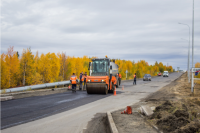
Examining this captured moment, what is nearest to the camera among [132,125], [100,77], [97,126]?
[132,125]

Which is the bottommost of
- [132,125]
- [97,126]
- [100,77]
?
[97,126]

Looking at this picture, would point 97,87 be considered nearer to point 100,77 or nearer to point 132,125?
point 100,77

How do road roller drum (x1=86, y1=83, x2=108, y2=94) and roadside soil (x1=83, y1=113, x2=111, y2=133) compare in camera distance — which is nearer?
roadside soil (x1=83, y1=113, x2=111, y2=133)

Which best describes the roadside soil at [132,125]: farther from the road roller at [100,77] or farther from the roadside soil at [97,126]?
the road roller at [100,77]

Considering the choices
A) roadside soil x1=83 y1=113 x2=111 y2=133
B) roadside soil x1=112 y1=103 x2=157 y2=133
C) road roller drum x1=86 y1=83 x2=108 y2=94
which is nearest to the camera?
roadside soil x1=112 y1=103 x2=157 y2=133

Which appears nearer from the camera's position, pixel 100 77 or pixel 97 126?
pixel 97 126

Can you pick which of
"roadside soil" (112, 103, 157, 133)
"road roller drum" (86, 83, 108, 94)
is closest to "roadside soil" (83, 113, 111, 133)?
"roadside soil" (112, 103, 157, 133)

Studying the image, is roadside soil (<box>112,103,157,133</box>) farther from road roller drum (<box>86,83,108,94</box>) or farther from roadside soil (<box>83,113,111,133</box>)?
road roller drum (<box>86,83,108,94</box>)

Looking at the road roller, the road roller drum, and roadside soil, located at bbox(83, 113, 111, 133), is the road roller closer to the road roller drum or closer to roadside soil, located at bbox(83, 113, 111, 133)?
the road roller drum

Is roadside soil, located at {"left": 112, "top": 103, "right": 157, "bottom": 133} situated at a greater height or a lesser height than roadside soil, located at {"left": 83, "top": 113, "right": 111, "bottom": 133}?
greater

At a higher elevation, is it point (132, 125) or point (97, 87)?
point (97, 87)

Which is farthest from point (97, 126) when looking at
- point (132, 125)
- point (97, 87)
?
point (97, 87)

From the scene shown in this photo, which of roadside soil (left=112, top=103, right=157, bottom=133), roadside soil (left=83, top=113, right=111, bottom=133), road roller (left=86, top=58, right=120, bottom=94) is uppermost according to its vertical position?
road roller (left=86, top=58, right=120, bottom=94)

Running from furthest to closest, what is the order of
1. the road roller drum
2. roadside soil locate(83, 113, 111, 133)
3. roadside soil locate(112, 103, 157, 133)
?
the road roller drum
roadside soil locate(83, 113, 111, 133)
roadside soil locate(112, 103, 157, 133)
